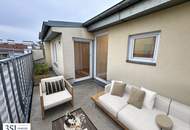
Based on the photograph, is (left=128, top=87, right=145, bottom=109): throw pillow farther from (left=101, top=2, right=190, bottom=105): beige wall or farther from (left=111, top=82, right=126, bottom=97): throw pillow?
(left=101, top=2, right=190, bottom=105): beige wall

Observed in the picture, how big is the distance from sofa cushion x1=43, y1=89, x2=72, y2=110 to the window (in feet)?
7.39

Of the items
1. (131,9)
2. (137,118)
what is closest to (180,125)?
(137,118)

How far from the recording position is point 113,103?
82.2 inches

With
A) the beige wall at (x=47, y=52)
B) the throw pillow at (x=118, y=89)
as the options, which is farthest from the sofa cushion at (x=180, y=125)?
the beige wall at (x=47, y=52)

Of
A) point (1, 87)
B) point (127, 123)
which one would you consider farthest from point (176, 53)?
point (1, 87)

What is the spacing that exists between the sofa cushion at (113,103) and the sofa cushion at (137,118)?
12 centimetres

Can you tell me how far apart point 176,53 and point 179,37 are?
33 centimetres

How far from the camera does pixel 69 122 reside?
133 centimetres

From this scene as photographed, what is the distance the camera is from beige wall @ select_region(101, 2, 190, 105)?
1682 millimetres

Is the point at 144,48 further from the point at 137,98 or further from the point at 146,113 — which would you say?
the point at 146,113

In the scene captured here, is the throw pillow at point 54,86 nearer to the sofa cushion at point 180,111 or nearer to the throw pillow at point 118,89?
the throw pillow at point 118,89

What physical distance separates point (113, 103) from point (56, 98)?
1.54 m

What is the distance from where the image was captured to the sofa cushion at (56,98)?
212 centimetres

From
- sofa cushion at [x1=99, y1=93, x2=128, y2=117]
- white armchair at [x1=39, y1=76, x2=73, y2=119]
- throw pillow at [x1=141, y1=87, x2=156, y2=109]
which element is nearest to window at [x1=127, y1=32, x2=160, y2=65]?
throw pillow at [x1=141, y1=87, x2=156, y2=109]
